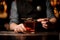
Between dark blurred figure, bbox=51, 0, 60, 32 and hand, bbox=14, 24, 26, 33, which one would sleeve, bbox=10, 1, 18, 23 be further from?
dark blurred figure, bbox=51, 0, 60, 32

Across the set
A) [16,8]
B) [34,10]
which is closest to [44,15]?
[34,10]

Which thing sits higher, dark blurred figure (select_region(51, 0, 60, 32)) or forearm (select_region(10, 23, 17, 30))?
dark blurred figure (select_region(51, 0, 60, 32))

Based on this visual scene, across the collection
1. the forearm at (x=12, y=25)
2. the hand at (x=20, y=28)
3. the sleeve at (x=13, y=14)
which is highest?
the sleeve at (x=13, y=14)

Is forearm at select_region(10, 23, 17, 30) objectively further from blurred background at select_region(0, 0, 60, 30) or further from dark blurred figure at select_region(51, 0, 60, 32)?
dark blurred figure at select_region(51, 0, 60, 32)

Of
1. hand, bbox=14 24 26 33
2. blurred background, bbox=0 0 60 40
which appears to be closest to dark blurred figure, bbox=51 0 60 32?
blurred background, bbox=0 0 60 40

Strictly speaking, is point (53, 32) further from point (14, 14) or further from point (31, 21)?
point (14, 14)

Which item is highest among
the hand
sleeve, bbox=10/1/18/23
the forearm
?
sleeve, bbox=10/1/18/23

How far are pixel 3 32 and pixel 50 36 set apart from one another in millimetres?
262

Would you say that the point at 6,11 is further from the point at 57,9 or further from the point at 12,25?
the point at 57,9

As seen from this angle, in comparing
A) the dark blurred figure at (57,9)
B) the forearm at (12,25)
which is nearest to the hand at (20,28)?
the forearm at (12,25)

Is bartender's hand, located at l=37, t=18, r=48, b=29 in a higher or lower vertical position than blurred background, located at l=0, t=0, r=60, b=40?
lower

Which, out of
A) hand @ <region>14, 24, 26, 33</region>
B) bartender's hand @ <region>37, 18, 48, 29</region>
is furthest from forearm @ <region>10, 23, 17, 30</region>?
bartender's hand @ <region>37, 18, 48, 29</region>

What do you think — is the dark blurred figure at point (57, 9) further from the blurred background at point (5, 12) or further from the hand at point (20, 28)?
the hand at point (20, 28)

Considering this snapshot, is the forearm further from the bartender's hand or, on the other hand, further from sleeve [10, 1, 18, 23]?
the bartender's hand
